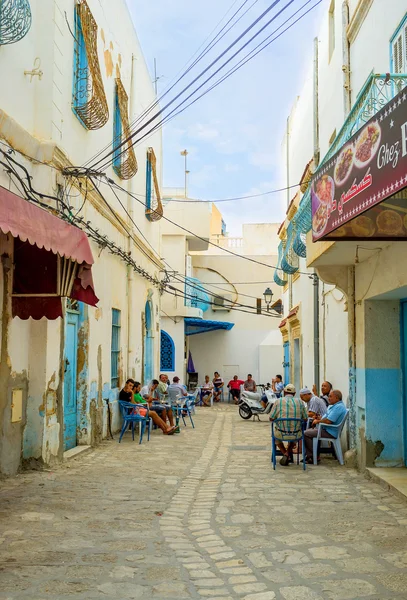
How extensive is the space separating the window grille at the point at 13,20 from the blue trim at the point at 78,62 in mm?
2392

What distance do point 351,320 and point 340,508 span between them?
131 inches

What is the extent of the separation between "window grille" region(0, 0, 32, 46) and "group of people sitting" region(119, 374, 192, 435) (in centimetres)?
698

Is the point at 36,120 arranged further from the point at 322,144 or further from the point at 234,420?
the point at 234,420

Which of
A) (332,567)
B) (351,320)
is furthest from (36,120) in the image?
(332,567)

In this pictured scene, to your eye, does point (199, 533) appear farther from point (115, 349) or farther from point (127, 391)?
point (115, 349)

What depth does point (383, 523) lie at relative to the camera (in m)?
5.81

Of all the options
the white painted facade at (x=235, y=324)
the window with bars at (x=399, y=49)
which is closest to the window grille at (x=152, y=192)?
the white painted facade at (x=235, y=324)

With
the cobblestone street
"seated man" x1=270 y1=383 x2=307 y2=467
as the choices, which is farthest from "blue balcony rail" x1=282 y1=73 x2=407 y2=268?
"seated man" x1=270 y1=383 x2=307 y2=467

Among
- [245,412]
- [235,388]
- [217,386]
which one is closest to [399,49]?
[245,412]

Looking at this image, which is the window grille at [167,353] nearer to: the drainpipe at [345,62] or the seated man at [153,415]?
the seated man at [153,415]

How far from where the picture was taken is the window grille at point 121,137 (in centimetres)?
1288

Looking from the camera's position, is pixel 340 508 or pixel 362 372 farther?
pixel 362 372

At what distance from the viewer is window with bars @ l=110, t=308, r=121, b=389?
42.7 ft

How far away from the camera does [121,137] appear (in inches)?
526
